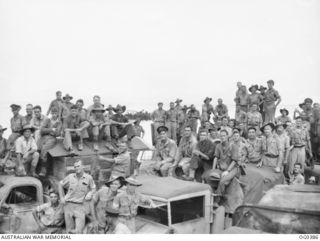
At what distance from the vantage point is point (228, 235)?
4758mm

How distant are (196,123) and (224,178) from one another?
607 cm

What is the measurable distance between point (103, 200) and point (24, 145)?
9.60 feet

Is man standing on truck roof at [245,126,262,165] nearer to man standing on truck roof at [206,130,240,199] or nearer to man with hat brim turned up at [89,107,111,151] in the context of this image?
man standing on truck roof at [206,130,240,199]

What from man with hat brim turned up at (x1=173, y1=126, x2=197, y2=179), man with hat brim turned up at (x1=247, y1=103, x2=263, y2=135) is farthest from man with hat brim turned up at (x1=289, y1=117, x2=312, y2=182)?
man with hat brim turned up at (x1=173, y1=126, x2=197, y2=179)

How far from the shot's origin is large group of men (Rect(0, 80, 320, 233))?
20.2ft

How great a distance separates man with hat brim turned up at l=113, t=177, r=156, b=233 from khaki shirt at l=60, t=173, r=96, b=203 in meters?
0.78

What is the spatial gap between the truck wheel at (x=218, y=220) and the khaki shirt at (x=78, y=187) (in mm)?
2134

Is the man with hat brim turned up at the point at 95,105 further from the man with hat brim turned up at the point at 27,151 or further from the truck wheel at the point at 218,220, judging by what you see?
the truck wheel at the point at 218,220

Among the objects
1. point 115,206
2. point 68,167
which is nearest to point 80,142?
point 68,167

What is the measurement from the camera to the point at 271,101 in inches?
461

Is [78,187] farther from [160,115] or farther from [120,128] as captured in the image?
[160,115]

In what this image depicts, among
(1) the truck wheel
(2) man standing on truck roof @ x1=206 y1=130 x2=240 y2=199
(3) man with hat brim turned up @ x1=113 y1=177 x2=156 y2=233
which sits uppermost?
(2) man standing on truck roof @ x1=206 y1=130 x2=240 y2=199

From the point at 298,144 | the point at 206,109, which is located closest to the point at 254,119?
the point at 298,144

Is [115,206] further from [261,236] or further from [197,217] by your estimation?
[261,236]
